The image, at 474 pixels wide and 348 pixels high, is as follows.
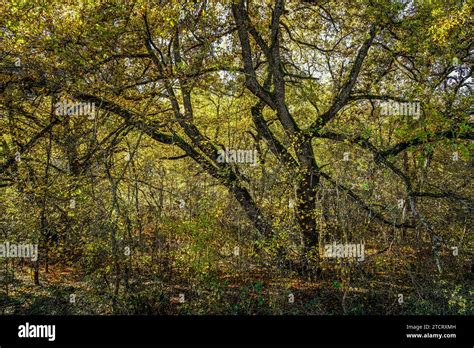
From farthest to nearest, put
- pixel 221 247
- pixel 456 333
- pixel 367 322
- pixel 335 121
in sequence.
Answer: pixel 335 121 → pixel 221 247 → pixel 367 322 → pixel 456 333

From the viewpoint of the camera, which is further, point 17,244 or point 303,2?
point 303,2

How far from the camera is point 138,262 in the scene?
24.1 ft

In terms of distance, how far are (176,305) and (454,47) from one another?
308 inches

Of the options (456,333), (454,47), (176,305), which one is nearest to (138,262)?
(176,305)

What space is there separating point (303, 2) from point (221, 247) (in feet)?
20.7

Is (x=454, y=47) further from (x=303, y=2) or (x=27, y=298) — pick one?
(x=27, y=298)

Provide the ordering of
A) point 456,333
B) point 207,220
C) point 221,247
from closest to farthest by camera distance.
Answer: point 456,333 < point 207,220 < point 221,247

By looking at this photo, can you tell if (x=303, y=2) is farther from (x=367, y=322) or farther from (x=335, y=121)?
(x=367, y=322)

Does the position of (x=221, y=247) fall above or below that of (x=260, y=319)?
above

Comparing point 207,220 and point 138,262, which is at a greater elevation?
point 207,220

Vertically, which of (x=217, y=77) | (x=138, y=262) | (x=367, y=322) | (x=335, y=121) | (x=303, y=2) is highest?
(x=303, y=2)

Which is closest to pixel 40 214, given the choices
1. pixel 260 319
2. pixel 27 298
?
pixel 27 298

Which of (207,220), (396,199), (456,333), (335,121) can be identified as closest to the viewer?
(456,333)

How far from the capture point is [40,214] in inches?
290
